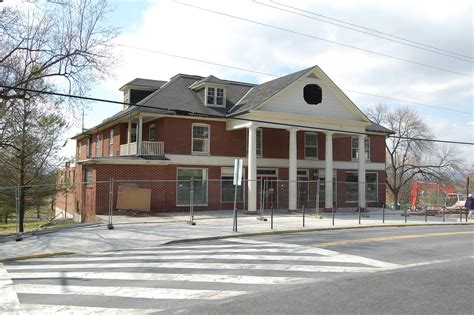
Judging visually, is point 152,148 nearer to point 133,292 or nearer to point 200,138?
point 200,138

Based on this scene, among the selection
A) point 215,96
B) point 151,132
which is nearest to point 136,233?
point 151,132

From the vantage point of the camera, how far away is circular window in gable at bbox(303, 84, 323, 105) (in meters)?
28.8

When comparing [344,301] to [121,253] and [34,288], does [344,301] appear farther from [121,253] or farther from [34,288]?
[121,253]

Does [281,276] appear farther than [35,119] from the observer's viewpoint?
No

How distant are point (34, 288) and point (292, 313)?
4.71 m

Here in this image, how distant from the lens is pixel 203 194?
2661 centimetres

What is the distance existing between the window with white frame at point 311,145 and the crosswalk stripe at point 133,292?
24530 millimetres

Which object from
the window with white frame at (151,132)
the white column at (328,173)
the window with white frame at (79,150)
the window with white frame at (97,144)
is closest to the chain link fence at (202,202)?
the white column at (328,173)

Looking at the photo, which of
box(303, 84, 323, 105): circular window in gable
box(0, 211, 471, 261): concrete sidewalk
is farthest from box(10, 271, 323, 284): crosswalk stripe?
box(303, 84, 323, 105): circular window in gable

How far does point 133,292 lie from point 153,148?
19.2 metres

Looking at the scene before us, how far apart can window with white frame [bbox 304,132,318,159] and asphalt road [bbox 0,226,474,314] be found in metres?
18.4

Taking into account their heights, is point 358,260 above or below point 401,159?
below

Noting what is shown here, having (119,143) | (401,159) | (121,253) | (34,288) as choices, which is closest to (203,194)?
(119,143)

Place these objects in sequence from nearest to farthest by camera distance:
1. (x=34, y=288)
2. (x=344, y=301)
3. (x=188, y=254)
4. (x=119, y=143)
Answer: (x=344, y=301)
(x=34, y=288)
(x=188, y=254)
(x=119, y=143)
